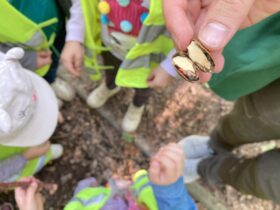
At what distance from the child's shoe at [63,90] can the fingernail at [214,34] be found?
1258mm

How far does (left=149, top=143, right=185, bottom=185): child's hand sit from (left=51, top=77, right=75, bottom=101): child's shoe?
2.59ft

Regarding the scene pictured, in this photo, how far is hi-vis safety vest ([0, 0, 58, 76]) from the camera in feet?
4.05

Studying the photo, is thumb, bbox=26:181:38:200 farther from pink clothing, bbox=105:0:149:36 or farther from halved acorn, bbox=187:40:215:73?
halved acorn, bbox=187:40:215:73

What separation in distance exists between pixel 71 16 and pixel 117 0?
0.24 m

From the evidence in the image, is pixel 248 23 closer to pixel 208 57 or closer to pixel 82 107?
pixel 208 57

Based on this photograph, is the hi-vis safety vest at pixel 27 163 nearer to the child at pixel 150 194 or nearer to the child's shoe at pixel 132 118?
the child at pixel 150 194

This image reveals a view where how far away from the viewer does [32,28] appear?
1.32 m

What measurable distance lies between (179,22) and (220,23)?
14 cm

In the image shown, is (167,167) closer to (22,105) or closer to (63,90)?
(22,105)

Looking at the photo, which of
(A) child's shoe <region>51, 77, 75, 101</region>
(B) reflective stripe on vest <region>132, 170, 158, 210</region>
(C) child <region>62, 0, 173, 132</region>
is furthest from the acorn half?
(A) child's shoe <region>51, 77, 75, 101</region>

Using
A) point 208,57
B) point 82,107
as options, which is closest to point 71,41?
point 82,107

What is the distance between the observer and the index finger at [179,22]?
2.65 ft

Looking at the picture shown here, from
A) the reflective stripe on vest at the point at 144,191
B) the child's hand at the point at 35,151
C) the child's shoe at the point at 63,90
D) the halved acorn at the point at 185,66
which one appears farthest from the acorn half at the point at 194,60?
the child's shoe at the point at 63,90

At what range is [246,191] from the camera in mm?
1442
